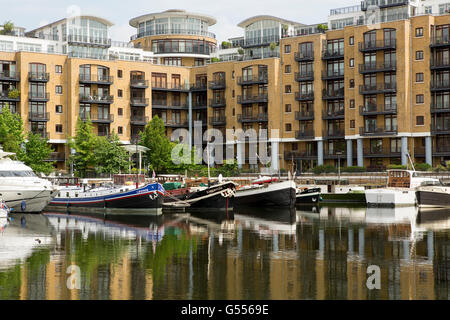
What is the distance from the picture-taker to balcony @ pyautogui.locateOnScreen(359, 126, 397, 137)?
278 feet

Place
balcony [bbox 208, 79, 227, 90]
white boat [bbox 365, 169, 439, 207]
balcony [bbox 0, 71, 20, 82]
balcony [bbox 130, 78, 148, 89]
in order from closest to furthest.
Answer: white boat [bbox 365, 169, 439, 207]
balcony [bbox 0, 71, 20, 82]
balcony [bbox 130, 78, 148, 89]
balcony [bbox 208, 79, 227, 90]

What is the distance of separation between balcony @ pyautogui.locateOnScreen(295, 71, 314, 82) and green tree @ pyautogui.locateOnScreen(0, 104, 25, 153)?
124 feet

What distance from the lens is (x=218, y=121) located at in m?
101

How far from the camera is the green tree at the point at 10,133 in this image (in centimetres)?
7472

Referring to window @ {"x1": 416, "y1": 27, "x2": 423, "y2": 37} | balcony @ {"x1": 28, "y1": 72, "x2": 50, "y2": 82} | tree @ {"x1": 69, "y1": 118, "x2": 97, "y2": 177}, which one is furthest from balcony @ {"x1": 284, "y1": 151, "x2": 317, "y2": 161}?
balcony @ {"x1": 28, "y1": 72, "x2": 50, "y2": 82}

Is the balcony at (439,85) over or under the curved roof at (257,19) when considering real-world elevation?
under

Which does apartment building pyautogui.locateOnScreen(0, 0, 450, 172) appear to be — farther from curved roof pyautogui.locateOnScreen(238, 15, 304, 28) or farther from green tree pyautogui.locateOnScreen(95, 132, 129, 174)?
green tree pyautogui.locateOnScreen(95, 132, 129, 174)

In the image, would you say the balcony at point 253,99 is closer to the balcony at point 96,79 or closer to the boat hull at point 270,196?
the balcony at point 96,79

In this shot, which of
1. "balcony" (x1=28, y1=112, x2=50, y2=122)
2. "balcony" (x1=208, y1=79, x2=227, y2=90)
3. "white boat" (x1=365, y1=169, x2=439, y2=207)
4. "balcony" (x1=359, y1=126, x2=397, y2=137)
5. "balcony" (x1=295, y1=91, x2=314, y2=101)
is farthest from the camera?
"balcony" (x1=208, y1=79, x2=227, y2=90)

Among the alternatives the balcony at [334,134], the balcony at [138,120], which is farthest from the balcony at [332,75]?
the balcony at [138,120]

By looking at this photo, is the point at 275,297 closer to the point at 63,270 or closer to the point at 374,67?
the point at 63,270

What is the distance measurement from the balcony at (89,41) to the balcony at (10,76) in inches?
379

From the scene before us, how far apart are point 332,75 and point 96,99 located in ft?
108
